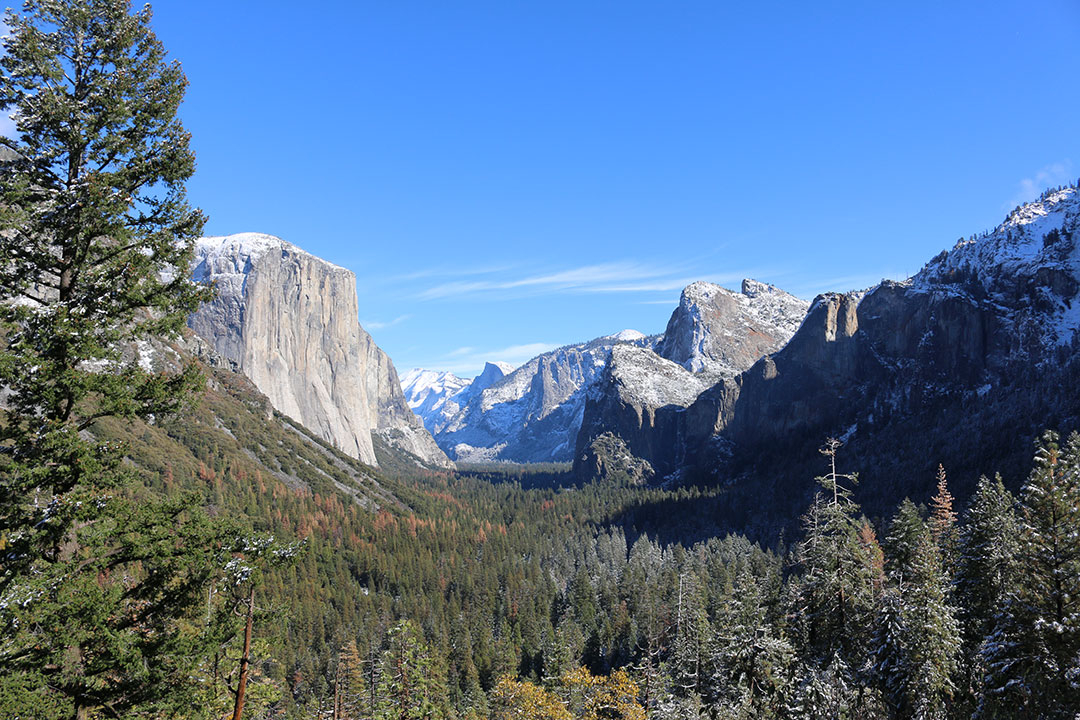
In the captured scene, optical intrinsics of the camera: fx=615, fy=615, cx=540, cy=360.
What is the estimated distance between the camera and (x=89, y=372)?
11.2 meters

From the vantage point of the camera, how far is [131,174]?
38.8ft

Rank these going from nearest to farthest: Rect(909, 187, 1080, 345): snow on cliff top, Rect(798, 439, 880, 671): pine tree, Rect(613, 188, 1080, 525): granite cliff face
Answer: Rect(798, 439, 880, 671): pine tree
Rect(613, 188, 1080, 525): granite cliff face
Rect(909, 187, 1080, 345): snow on cliff top

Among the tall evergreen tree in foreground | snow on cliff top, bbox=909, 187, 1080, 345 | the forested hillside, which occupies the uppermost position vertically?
snow on cliff top, bbox=909, 187, 1080, 345

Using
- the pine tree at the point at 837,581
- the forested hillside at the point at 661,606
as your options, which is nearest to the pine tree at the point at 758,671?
the forested hillside at the point at 661,606

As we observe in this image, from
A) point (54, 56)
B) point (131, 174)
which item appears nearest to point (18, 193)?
point (131, 174)

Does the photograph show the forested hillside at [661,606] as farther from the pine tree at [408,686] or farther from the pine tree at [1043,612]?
the pine tree at [408,686]

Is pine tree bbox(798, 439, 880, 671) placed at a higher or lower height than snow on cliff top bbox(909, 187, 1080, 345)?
lower

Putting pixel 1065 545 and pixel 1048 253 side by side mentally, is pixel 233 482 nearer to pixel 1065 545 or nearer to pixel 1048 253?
pixel 1065 545

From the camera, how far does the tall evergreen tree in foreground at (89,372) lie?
10.1 metres

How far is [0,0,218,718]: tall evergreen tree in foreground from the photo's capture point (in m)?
10.1

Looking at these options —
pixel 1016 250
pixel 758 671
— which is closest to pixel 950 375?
pixel 1016 250

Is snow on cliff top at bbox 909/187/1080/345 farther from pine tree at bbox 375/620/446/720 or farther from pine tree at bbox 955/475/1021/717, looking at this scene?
pine tree at bbox 375/620/446/720

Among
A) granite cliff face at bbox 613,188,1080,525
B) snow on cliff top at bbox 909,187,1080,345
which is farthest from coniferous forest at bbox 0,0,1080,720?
snow on cliff top at bbox 909,187,1080,345

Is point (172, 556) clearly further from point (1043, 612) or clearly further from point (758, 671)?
point (1043, 612)
